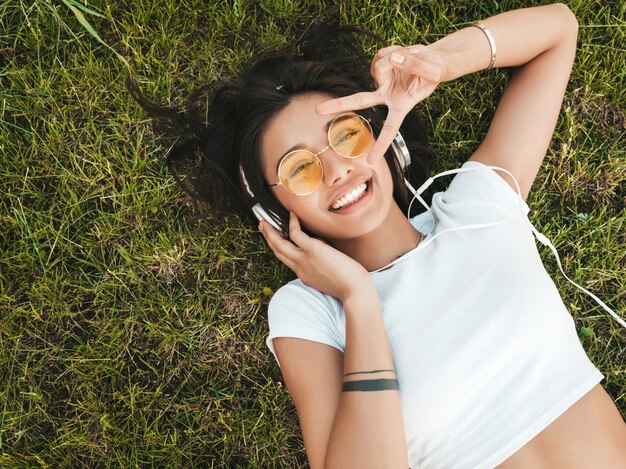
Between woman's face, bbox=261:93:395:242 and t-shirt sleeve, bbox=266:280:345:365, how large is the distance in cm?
36

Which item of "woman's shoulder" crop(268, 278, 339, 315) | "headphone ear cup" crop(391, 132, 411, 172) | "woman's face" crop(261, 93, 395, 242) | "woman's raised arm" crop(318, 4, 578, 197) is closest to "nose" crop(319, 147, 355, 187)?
"woman's face" crop(261, 93, 395, 242)

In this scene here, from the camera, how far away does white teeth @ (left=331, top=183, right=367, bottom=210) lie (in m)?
2.90

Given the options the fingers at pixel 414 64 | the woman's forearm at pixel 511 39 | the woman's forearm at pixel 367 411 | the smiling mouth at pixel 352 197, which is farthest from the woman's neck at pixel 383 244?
the woman's forearm at pixel 511 39

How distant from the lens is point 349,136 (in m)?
2.81

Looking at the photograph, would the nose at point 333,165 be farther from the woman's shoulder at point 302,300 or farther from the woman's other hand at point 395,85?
the woman's shoulder at point 302,300

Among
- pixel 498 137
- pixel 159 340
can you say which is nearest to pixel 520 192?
pixel 498 137

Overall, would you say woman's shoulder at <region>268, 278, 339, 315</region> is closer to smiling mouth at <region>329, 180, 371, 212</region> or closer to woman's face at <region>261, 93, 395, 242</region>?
woman's face at <region>261, 93, 395, 242</region>

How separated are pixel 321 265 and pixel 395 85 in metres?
1.03

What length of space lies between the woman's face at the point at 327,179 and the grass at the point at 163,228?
37.1 inches

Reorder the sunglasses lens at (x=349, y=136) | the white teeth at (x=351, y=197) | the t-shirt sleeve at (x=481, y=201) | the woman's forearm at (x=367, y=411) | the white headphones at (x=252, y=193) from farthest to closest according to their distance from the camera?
1. the white headphones at (x=252, y=193)
2. the t-shirt sleeve at (x=481, y=201)
3. the white teeth at (x=351, y=197)
4. the sunglasses lens at (x=349, y=136)
5. the woman's forearm at (x=367, y=411)

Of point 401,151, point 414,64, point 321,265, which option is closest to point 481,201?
point 401,151

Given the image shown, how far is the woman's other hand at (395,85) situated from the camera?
9.02 feet

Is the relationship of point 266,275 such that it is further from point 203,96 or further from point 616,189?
point 616,189

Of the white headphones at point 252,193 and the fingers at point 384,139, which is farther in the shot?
the white headphones at point 252,193
